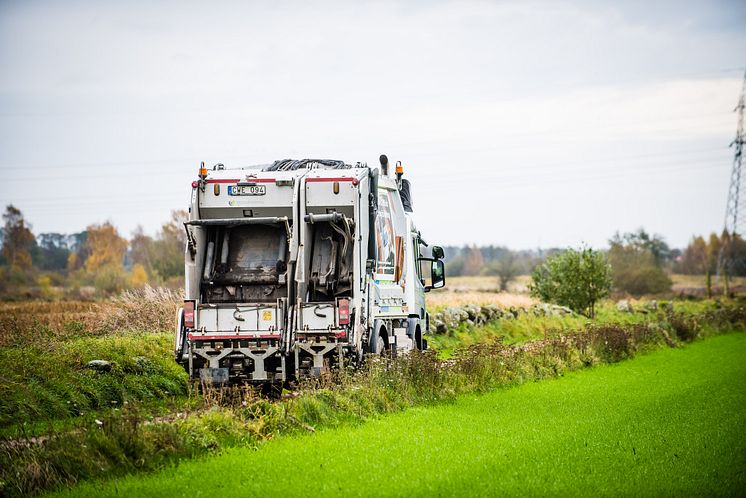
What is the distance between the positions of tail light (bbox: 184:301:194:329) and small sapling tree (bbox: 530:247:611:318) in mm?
36767

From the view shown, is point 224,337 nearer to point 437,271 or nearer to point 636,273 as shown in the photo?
point 437,271

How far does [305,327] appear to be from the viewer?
57.3 feet

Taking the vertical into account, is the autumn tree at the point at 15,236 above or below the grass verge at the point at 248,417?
above

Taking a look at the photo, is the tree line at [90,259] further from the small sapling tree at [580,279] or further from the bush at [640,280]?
the bush at [640,280]

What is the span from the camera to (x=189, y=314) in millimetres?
17391

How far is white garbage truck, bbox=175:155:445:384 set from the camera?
17.4 metres

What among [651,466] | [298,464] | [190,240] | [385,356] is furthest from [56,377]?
[651,466]

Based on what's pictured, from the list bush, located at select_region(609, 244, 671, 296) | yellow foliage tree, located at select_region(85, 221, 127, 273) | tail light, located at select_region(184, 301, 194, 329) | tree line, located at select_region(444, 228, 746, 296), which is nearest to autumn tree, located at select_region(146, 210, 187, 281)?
tree line, located at select_region(444, 228, 746, 296)

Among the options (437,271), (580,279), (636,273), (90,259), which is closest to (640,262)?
(636,273)

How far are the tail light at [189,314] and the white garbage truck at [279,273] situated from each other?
2 cm

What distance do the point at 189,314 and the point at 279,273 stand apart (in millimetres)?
1880

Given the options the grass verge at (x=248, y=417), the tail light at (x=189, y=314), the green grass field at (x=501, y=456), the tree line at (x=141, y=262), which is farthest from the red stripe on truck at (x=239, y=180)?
the tree line at (x=141, y=262)

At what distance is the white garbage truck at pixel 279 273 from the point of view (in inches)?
684

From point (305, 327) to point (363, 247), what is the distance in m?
1.89
